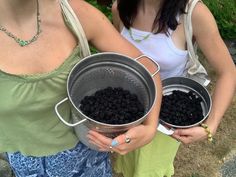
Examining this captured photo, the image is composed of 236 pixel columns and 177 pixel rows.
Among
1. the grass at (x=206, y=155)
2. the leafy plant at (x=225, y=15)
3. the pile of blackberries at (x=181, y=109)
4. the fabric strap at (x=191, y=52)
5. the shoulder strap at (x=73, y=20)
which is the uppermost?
the shoulder strap at (x=73, y=20)

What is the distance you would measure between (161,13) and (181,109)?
1.21 feet

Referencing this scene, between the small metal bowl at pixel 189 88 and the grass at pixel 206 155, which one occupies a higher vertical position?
the small metal bowl at pixel 189 88

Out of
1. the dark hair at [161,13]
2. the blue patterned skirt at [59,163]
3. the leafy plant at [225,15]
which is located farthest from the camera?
the leafy plant at [225,15]

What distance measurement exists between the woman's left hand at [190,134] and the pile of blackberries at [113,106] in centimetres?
31

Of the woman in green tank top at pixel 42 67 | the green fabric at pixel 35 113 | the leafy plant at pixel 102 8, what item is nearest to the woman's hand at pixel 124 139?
the woman in green tank top at pixel 42 67

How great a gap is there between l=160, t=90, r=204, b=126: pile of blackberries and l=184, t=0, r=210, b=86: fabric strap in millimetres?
95

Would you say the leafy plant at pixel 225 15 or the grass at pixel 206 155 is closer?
the grass at pixel 206 155

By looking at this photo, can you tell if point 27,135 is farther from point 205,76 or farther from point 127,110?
point 205,76

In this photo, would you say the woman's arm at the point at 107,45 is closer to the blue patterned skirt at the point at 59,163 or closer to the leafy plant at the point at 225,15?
the blue patterned skirt at the point at 59,163

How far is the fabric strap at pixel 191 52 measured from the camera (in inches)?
65.1

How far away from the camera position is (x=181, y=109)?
172 cm

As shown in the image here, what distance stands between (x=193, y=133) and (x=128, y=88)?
1.16ft

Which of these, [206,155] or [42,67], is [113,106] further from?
[206,155]

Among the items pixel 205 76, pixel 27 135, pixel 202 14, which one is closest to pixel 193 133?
pixel 205 76
